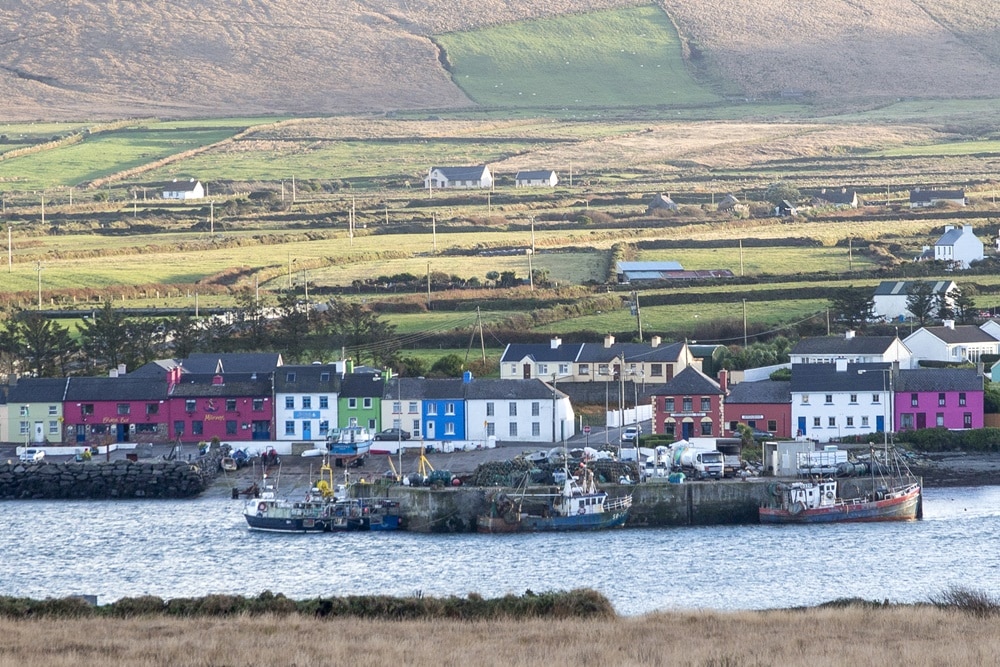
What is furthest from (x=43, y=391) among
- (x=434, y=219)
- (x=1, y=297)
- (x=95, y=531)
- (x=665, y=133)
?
(x=665, y=133)

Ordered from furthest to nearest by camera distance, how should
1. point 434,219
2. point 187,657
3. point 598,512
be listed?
1. point 434,219
2. point 598,512
3. point 187,657

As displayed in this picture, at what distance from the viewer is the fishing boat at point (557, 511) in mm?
53578

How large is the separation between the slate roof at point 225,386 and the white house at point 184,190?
317 feet

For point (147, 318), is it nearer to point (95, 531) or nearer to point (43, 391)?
point (43, 391)

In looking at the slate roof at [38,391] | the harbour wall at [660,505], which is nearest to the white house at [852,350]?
the harbour wall at [660,505]

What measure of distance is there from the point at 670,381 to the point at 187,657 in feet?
127

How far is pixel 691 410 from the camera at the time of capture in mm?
64188

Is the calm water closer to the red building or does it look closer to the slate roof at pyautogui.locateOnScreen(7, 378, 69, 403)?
the red building

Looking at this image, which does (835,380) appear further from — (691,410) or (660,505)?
(660,505)

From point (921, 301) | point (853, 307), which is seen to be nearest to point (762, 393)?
point (853, 307)

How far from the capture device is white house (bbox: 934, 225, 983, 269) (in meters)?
105

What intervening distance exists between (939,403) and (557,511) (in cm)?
1647

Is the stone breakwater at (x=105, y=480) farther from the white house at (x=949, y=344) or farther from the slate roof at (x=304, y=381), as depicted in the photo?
the white house at (x=949, y=344)

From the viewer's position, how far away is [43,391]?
6856cm
